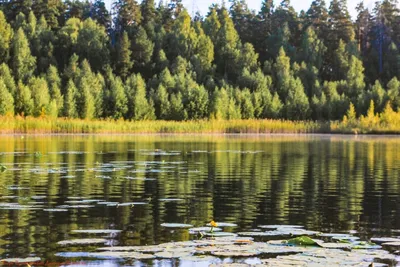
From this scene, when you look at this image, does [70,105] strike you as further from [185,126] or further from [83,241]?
[83,241]

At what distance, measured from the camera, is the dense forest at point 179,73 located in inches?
5404

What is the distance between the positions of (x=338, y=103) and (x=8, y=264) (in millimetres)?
142680

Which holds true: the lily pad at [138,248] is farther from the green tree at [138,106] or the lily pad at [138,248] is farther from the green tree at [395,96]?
the green tree at [395,96]

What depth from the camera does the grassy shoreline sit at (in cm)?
9081

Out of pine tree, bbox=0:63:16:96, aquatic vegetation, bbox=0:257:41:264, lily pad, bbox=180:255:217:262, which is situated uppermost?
pine tree, bbox=0:63:16:96

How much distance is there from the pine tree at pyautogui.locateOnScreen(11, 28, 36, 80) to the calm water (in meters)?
123

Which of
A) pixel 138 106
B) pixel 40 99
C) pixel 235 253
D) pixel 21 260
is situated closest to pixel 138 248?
pixel 235 253

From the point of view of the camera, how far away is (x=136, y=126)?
101688 millimetres

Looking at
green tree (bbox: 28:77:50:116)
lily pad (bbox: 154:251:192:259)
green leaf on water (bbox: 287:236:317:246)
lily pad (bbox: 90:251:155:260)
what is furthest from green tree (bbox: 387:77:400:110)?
lily pad (bbox: 90:251:155:260)

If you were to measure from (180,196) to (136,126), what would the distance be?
78983mm

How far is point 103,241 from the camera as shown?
14836 mm

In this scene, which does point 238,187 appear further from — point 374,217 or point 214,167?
point 214,167

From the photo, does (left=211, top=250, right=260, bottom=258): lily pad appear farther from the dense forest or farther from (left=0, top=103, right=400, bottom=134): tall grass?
the dense forest

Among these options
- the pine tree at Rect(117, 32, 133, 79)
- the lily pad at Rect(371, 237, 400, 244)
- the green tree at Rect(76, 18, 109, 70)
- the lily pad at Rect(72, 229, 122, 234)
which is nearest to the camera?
the lily pad at Rect(371, 237, 400, 244)
